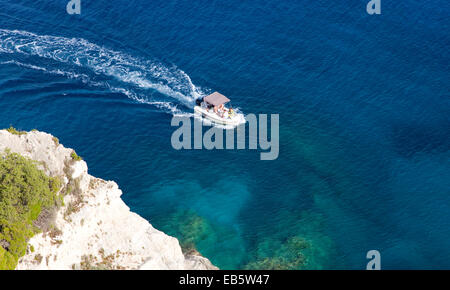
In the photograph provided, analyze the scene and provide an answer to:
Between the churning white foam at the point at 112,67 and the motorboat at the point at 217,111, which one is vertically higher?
the churning white foam at the point at 112,67

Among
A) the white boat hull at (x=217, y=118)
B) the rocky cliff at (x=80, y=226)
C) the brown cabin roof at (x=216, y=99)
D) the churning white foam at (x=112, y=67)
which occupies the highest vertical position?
the churning white foam at (x=112, y=67)

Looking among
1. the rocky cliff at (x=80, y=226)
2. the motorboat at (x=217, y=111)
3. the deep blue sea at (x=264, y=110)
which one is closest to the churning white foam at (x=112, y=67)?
A: the deep blue sea at (x=264, y=110)

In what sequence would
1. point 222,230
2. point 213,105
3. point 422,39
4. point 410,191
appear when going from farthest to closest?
1. point 422,39
2. point 213,105
3. point 410,191
4. point 222,230

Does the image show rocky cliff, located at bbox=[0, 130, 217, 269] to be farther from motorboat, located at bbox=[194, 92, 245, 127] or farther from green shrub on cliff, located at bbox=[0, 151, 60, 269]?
motorboat, located at bbox=[194, 92, 245, 127]

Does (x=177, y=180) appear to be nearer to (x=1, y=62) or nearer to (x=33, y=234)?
(x=33, y=234)

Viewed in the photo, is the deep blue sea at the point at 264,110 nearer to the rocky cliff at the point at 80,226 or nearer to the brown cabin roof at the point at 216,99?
the brown cabin roof at the point at 216,99

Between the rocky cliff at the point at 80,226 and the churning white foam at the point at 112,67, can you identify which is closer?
the rocky cliff at the point at 80,226
